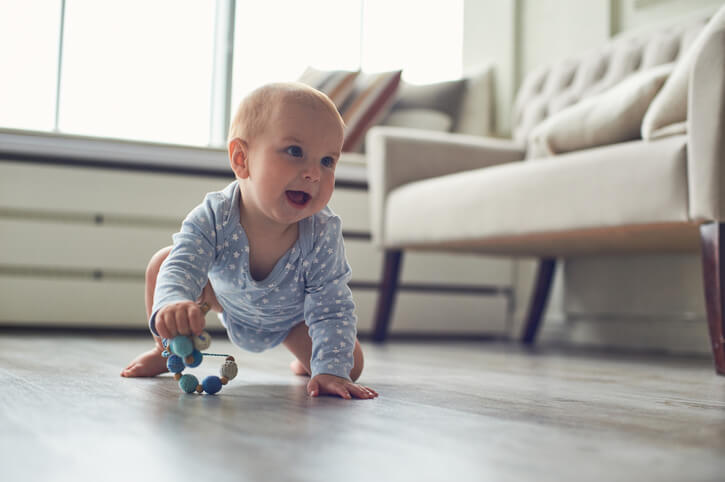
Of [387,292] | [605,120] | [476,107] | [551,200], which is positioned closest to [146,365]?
[551,200]

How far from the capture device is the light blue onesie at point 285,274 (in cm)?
90

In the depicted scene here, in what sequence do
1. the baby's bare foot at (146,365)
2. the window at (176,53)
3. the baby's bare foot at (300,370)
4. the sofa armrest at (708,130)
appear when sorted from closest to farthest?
the baby's bare foot at (146,365) < the baby's bare foot at (300,370) < the sofa armrest at (708,130) < the window at (176,53)

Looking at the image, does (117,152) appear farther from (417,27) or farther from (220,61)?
(417,27)

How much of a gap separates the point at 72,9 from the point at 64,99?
368 mm

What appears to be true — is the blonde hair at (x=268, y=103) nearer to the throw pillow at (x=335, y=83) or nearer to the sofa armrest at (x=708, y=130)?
the sofa armrest at (x=708, y=130)

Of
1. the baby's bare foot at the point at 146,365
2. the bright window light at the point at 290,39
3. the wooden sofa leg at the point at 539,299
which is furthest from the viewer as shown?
the bright window light at the point at 290,39

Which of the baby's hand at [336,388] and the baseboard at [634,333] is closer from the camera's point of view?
the baby's hand at [336,388]

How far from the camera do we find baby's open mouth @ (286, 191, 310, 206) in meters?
0.90

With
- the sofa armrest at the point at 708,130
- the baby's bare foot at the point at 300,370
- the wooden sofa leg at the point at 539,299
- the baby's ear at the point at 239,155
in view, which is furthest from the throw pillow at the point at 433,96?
the baby's ear at the point at 239,155

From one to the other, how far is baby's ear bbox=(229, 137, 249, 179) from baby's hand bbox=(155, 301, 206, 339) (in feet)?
0.74

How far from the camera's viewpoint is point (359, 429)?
0.60 m

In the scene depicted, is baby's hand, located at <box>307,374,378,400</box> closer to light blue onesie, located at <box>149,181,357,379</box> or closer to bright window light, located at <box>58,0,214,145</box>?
light blue onesie, located at <box>149,181,357,379</box>

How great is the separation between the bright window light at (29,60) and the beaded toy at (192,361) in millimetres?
2319

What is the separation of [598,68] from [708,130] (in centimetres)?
A: 110
